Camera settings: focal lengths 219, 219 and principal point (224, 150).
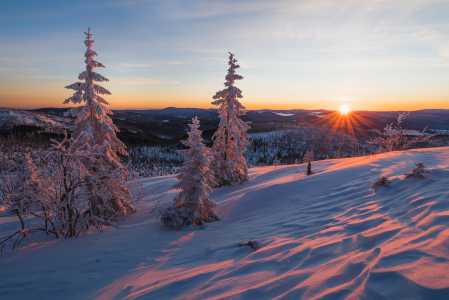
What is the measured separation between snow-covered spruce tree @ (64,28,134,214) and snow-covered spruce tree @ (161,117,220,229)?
105 inches

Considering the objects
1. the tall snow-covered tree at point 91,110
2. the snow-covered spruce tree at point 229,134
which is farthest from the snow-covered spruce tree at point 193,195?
the snow-covered spruce tree at point 229,134

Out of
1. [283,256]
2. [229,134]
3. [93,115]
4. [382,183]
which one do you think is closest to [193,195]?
[283,256]

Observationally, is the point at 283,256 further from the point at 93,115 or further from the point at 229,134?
the point at 229,134

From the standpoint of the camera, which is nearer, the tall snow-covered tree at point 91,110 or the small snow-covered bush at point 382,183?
the small snow-covered bush at point 382,183

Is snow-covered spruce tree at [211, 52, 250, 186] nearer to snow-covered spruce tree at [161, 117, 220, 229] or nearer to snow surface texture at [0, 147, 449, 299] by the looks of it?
snow-covered spruce tree at [161, 117, 220, 229]

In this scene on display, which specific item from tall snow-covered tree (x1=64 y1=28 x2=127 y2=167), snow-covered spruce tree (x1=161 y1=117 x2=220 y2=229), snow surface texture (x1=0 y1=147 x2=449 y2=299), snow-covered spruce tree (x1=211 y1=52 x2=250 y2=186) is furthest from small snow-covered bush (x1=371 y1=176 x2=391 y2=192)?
tall snow-covered tree (x1=64 y1=28 x2=127 y2=167)

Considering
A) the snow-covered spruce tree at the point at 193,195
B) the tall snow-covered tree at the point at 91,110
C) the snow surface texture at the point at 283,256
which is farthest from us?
the tall snow-covered tree at the point at 91,110

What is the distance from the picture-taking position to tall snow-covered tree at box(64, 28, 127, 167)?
9672 mm

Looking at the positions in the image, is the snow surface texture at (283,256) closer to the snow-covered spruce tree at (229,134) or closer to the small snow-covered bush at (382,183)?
the small snow-covered bush at (382,183)

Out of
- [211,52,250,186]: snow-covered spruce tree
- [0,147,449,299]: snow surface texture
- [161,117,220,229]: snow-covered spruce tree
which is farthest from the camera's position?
[211,52,250,186]: snow-covered spruce tree

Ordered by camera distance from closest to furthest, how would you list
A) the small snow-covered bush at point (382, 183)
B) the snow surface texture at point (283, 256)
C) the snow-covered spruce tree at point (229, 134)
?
the snow surface texture at point (283, 256), the small snow-covered bush at point (382, 183), the snow-covered spruce tree at point (229, 134)

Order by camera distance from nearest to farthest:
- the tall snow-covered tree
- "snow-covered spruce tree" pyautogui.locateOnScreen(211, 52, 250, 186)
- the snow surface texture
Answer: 1. the snow surface texture
2. the tall snow-covered tree
3. "snow-covered spruce tree" pyautogui.locateOnScreen(211, 52, 250, 186)

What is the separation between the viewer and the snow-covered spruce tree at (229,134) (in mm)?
15484

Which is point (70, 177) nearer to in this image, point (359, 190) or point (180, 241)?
point (180, 241)
